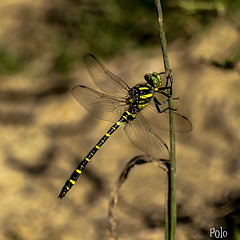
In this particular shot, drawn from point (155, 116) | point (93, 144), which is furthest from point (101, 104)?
point (93, 144)

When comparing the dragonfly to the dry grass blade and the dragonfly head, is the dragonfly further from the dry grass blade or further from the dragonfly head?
the dry grass blade

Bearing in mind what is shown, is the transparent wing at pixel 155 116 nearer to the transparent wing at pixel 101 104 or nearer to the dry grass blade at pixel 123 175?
the transparent wing at pixel 101 104

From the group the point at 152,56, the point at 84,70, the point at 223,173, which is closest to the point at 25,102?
the point at 84,70

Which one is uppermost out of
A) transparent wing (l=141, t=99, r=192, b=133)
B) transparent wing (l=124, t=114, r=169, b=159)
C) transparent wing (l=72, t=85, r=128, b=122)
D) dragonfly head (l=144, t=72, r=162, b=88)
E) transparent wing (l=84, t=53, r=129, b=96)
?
transparent wing (l=84, t=53, r=129, b=96)

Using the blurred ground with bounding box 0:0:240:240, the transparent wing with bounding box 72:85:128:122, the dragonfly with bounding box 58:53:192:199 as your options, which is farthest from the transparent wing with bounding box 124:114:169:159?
the blurred ground with bounding box 0:0:240:240

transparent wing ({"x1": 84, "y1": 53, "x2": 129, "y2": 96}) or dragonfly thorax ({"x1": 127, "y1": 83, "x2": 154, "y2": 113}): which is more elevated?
transparent wing ({"x1": 84, "y1": 53, "x2": 129, "y2": 96})

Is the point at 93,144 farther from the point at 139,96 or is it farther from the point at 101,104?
the point at 139,96
